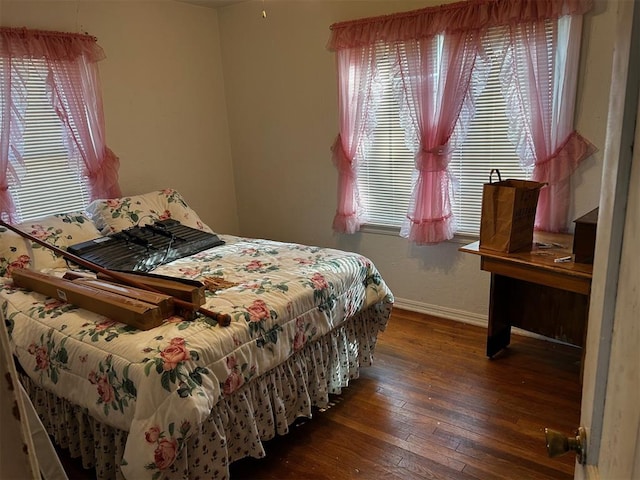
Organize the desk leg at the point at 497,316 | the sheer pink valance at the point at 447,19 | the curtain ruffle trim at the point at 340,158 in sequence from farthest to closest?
the curtain ruffle trim at the point at 340,158 < the desk leg at the point at 497,316 < the sheer pink valance at the point at 447,19

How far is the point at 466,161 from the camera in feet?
10.4

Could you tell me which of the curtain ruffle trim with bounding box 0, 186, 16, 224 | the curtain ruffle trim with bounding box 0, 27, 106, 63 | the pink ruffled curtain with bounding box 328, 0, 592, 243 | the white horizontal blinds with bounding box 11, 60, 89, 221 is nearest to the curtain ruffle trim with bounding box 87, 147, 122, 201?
the white horizontal blinds with bounding box 11, 60, 89, 221

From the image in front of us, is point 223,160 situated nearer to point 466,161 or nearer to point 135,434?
point 466,161

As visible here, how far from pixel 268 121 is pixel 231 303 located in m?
2.41

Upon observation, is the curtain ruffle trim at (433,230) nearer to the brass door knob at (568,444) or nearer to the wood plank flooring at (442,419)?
the wood plank flooring at (442,419)

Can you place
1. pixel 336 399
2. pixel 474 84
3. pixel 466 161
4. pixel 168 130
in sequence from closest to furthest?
pixel 336 399, pixel 474 84, pixel 466 161, pixel 168 130

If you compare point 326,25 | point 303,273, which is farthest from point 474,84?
point 303,273

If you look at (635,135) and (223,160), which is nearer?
(635,135)

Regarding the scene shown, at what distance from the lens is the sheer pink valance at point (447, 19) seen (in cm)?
262

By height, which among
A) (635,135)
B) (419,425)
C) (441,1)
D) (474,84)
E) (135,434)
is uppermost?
(441,1)

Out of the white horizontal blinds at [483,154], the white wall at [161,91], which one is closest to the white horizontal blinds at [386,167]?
the white horizontal blinds at [483,154]

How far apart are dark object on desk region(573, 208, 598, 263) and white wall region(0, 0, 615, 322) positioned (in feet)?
1.88

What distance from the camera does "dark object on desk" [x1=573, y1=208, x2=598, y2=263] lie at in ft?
7.46

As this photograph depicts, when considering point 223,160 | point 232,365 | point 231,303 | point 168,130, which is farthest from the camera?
point 223,160
